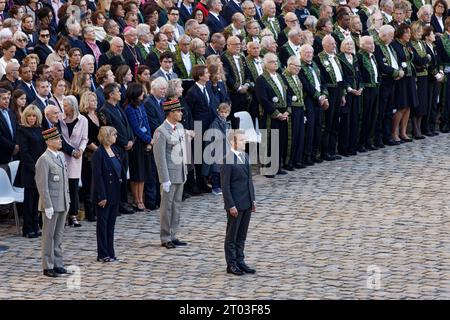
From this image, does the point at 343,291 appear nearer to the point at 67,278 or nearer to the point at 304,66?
the point at 67,278

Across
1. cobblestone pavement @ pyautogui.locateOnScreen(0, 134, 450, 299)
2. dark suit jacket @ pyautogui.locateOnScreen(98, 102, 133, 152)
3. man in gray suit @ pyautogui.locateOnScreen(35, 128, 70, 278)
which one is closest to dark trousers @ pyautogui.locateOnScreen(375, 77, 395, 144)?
cobblestone pavement @ pyautogui.locateOnScreen(0, 134, 450, 299)

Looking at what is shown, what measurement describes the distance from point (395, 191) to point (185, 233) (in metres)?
3.47

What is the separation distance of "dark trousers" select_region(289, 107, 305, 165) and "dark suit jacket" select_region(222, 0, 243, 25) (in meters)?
3.53

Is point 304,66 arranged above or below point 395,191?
above

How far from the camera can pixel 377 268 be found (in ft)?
51.4

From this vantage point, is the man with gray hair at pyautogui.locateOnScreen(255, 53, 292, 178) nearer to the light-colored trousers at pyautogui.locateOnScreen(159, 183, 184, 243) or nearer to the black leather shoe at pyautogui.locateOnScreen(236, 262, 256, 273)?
the light-colored trousers at pyautogui.locateOnScreen(159, 183, 184, 243)

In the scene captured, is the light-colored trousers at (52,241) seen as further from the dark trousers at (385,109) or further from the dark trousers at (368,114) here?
the dark trousers at (385,109)

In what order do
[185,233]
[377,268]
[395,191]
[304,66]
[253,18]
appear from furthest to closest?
[253,18]
[304,66]
[395,191]
[185,233]
[377,268]

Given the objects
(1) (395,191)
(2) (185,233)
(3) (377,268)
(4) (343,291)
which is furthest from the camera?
(1) (395,191)

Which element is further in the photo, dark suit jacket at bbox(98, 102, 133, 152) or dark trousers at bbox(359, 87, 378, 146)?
dark trousers at bbox(359, 87, 378, 146)

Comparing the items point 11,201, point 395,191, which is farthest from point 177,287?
point 395,191

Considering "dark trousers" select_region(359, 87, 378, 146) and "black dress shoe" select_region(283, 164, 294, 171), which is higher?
"dark trousers" select_region(359, 87, 378, 146)

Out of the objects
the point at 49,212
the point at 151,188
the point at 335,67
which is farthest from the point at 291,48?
the point at 49,212

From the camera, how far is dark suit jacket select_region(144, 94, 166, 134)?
61.4 feet
